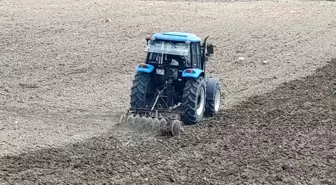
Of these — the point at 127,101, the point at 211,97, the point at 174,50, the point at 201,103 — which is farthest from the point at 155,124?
the point at 127,101

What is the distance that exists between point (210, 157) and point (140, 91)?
6.67ft

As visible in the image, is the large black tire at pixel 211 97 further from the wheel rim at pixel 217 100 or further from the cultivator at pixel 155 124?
the cultivator at pixel 155 124

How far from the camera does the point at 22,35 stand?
19828 millimetres

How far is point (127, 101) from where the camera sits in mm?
12750

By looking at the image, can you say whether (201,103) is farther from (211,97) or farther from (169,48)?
(169,48)

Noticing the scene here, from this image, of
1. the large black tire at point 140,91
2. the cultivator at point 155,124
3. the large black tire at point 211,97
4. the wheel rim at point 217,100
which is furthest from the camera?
the wheel rim at point 217,100

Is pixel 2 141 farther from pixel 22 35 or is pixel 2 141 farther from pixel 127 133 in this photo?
pixel 22 35

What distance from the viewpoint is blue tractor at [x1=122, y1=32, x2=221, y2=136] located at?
10790mm

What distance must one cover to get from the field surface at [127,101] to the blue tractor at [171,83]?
15.4 inches

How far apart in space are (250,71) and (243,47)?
3.25 metres

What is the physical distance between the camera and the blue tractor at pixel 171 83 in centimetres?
1079

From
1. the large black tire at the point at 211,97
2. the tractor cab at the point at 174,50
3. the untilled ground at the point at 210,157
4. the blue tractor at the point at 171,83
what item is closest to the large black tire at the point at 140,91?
the blue tractor at the point at 171,83

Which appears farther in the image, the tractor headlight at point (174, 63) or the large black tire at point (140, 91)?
the tractor headlight at point (174, 63)

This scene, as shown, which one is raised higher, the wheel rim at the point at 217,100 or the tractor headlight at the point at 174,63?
the tractor headlight at the point at 174,63
